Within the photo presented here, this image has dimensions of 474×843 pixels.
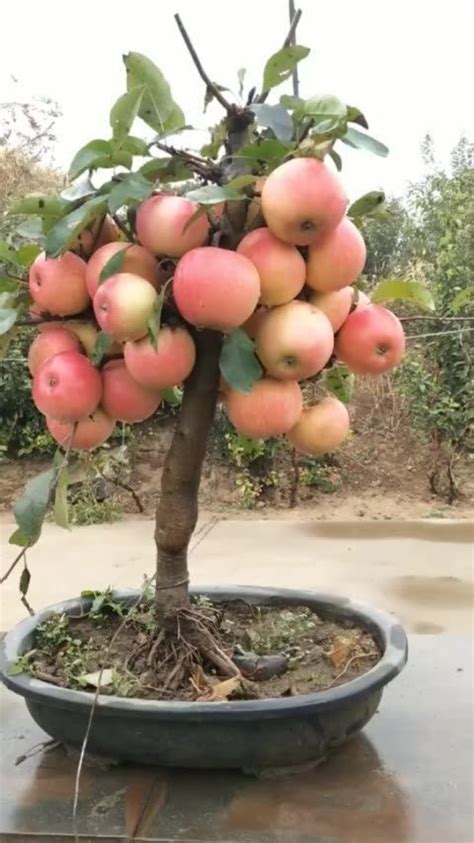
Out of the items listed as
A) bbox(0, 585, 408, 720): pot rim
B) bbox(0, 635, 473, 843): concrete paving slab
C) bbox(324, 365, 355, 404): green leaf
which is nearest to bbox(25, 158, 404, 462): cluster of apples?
bbox(324, 365, 355, 404): green leaf

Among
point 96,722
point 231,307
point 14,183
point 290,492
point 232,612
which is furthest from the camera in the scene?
point 14,183

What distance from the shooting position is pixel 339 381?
3.59ft

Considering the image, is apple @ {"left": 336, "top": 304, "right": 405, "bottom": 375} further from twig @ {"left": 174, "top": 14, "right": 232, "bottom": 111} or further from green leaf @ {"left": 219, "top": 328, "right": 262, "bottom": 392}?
twig @ {"left": 174, "top": 14, "right": 232, "bottom": 111}

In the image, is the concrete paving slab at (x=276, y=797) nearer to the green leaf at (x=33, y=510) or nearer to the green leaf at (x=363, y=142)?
the green leaf at (x=33, y=510)

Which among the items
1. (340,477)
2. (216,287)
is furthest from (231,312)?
(340,477)

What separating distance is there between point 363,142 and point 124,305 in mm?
275

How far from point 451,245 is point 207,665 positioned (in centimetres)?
427

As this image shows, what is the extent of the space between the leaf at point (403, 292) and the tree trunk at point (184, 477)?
19 cm

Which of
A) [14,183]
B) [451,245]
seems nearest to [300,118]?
[451,245]

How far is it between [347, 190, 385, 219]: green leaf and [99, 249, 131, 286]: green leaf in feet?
0.85

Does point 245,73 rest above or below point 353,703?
above

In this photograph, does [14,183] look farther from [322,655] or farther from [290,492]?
[322,655]

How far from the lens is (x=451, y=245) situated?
4.95m

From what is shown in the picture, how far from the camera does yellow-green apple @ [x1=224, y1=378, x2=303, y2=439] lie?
2.90ft
